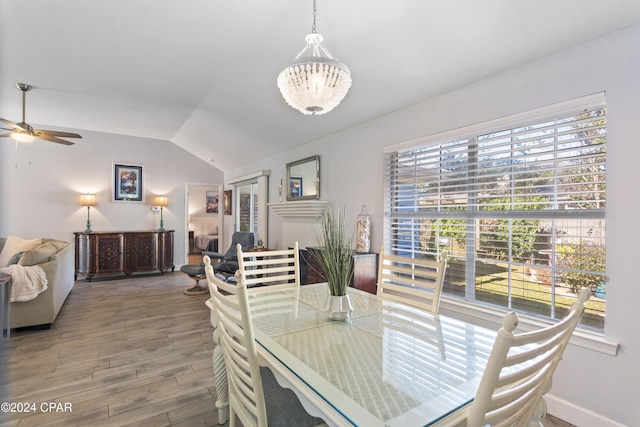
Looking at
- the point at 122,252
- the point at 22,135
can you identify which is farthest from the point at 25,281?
the point at 122,252

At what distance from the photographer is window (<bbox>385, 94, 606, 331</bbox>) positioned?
6.34 ft

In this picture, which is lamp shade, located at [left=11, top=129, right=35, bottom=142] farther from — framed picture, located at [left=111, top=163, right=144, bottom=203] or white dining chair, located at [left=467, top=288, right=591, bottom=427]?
white dining chair, located at [left=467, top=288, right=591, bottom=427]

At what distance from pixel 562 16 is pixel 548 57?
0.32m

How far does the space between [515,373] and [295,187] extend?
164 inches

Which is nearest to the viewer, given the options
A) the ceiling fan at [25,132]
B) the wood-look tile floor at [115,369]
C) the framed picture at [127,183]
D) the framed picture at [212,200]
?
the wood-look tile floor at [115,369]

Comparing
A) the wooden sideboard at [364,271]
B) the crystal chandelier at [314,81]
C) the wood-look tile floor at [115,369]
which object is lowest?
the wood-look tile floor at [115,369]

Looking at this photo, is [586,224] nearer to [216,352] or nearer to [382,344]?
[382,344]

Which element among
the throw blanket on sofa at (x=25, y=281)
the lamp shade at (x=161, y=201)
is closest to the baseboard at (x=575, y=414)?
the throw blanket on sofa at (x=25, y=281)

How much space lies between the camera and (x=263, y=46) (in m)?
2.88

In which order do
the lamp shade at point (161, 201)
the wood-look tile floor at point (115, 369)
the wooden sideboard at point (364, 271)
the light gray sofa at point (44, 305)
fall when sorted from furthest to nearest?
the lamp shade at point (161, 201) < the light gray sofa at point (44, 305) < the wooden sideboard at point (364, 271) < the wood-look tile floor at point (115, 369)

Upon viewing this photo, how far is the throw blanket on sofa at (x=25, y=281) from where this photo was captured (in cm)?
308

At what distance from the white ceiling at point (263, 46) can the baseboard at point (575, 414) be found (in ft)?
7.15

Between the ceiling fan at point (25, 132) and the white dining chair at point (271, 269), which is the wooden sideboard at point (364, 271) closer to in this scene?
the white dining chair at point (271, 269)

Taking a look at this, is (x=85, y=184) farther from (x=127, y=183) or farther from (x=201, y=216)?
(x=201, y=216)
